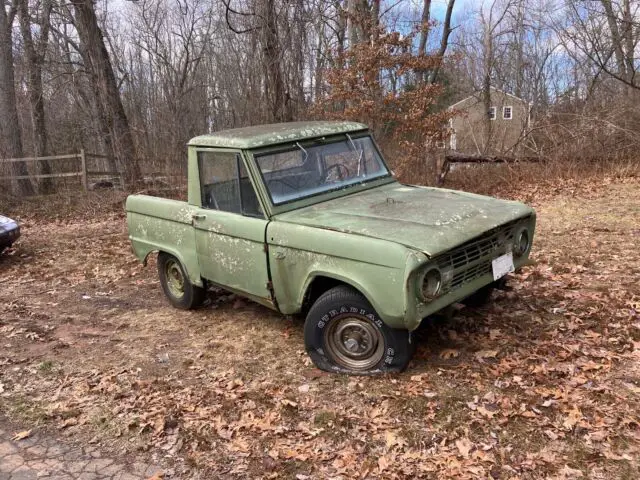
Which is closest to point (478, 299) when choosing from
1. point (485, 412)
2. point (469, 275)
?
point (469, 275)

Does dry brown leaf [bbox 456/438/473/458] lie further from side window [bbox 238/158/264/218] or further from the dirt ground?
side window [bbox 238/158/264/218]

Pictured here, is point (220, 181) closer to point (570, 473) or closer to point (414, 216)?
point (414, 216)

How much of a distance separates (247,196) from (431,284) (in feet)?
6.04

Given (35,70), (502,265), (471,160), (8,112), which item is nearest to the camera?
(502,265)

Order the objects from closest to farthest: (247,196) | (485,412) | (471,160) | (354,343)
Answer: (485,412)
(354,343)
(247,196)
(471,160)

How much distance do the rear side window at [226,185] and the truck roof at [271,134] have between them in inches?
4.3

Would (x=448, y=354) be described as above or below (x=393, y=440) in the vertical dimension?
above

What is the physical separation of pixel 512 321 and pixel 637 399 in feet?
4.53

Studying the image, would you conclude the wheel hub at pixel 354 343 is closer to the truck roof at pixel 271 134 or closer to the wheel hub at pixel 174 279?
the truck roof at pixel 271 134

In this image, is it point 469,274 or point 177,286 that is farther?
point 177,286

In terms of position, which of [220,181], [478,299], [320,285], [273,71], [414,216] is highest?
[273,71]

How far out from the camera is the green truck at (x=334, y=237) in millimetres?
3531

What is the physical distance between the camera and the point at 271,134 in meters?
4.72

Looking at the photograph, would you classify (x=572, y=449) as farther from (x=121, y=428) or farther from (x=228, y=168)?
(x=228, y=168)
